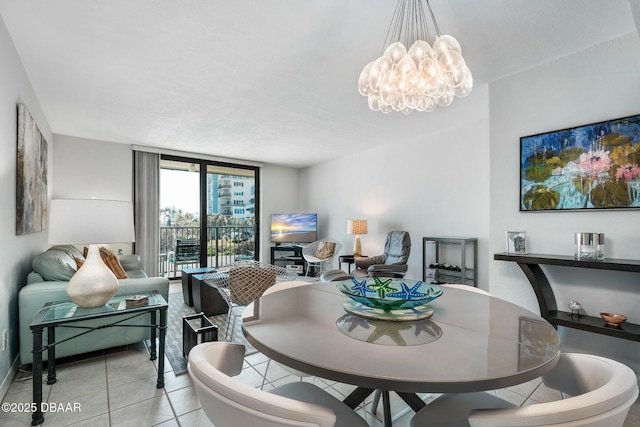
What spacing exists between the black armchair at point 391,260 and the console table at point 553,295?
1.78 metres

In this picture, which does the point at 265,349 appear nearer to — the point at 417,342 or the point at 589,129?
the point at 417,342

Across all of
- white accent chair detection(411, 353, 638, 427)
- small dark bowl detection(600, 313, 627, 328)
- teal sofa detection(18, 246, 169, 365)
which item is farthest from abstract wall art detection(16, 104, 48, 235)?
small dark bowl detection(600, 313, 627, 328)

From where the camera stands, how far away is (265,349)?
1.00 metres

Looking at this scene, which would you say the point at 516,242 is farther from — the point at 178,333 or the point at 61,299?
the point at 61,299

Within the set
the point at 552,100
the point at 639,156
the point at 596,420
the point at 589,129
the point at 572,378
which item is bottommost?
the point at 572,378

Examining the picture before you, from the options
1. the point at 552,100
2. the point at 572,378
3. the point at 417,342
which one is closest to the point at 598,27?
the point at 552,100

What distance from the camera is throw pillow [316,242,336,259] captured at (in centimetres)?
580

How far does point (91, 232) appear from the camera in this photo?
79.7 inches

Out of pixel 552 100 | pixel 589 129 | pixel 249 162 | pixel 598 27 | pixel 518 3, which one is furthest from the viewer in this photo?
pixel 249 162

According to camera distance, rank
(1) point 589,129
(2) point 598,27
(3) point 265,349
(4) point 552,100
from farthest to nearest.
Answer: (4) point 552,100, (1) point 589,129, (2) point 598,27, (3) point 265,349

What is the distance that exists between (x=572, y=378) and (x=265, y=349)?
112cm

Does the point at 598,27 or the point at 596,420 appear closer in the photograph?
the point at 596,420

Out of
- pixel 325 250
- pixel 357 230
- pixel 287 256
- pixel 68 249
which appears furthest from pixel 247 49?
pixel 287 256

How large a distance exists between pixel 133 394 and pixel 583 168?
361 centimetres
